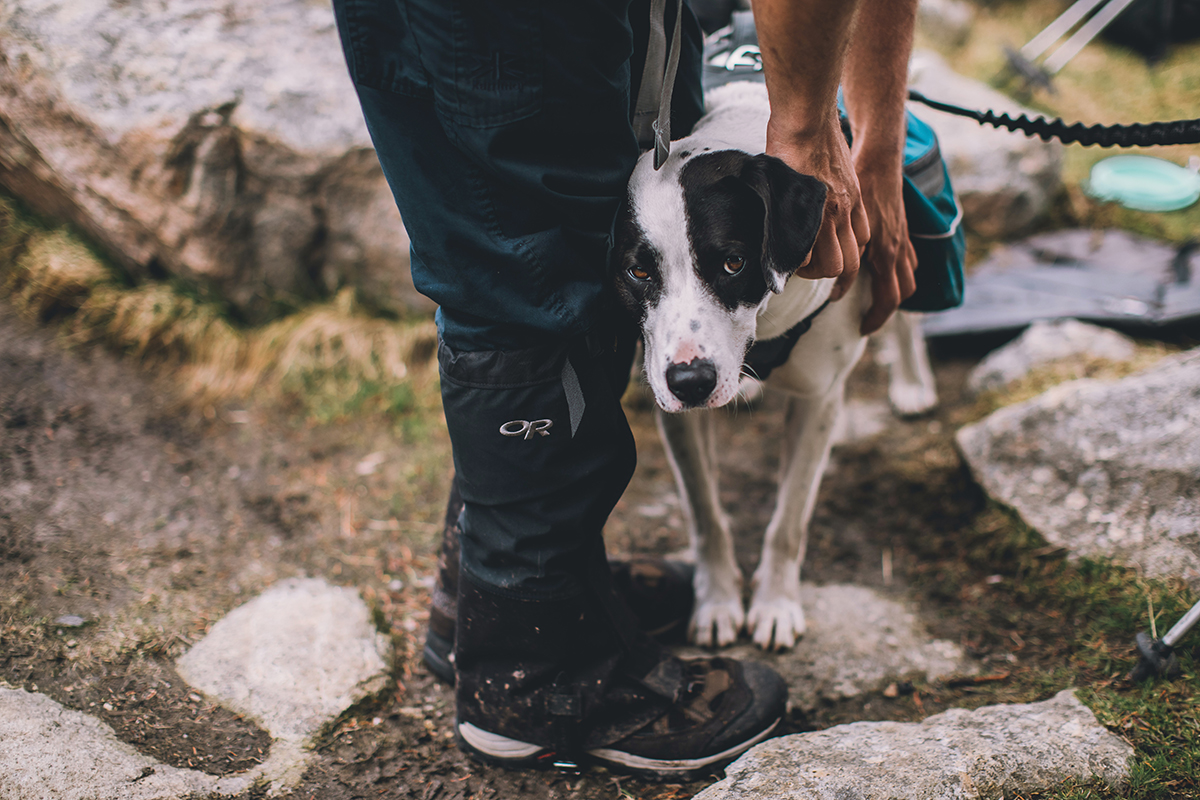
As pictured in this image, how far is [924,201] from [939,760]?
1.31m

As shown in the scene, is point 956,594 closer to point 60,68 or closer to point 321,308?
point 321,308

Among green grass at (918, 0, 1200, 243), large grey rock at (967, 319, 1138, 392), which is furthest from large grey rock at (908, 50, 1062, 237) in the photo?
large grey rock at (967, 319, 1138, 392)

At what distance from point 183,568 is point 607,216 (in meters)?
1.75

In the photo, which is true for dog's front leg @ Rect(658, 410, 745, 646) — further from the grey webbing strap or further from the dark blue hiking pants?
the grey webbing strap

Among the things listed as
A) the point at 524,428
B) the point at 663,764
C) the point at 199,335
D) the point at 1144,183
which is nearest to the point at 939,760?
the point at 663,764

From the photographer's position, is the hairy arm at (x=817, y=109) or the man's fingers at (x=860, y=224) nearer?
the hairy arm at (x=817, y=109)

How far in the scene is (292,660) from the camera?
6.38ft

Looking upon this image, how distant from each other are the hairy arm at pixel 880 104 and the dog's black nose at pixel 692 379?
59 cm

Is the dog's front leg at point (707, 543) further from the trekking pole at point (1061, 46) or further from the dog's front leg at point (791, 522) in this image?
the trekking pole at point (1061, 46)

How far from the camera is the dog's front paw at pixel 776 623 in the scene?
2.15 m

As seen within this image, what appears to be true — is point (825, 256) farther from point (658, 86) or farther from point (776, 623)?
point (776, 623)

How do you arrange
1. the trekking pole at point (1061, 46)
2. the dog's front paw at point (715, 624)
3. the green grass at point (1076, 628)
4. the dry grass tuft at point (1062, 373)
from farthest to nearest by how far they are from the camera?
1. the trekking pole at point (1061, 46)
2. the dry grass tuft at point (1062, 373)
3. the dog's front paw at point (715, 624)
4. the green grass at point (1076, 628)

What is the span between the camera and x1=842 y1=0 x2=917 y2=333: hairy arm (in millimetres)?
1690

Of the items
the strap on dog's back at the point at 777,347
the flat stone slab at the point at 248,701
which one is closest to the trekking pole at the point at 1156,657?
the strap on dog's back at the point at 777,347
